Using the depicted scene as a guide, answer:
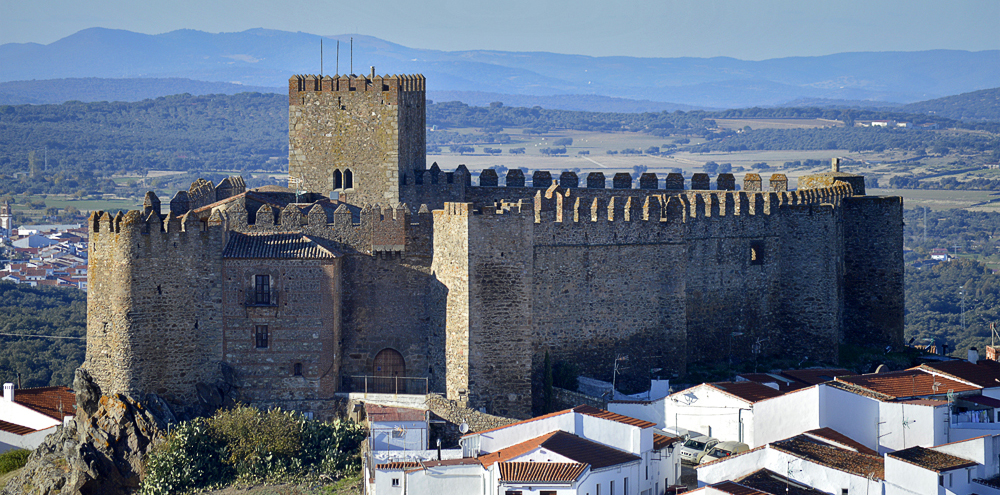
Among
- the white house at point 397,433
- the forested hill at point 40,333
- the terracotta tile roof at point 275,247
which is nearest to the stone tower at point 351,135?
the terracotta tile roof at point 275,247

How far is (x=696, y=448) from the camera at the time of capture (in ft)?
100

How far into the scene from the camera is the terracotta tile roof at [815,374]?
33200 millimetres

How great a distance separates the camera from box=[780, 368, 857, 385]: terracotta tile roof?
109 feet

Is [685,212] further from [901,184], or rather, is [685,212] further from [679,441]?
[901,184]

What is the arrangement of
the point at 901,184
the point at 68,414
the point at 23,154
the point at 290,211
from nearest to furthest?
the point at 290,211
the point at 68,414
the point at 901,184
the point at 23,154

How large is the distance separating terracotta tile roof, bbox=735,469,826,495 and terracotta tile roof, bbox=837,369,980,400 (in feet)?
13.0

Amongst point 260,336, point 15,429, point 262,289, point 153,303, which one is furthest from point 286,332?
point 15,429

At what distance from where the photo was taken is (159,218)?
3106 centimetres

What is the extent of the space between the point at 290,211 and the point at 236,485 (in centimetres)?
689

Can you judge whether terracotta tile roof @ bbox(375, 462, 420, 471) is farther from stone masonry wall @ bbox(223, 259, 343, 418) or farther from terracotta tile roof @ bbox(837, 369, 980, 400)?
terracotta tile roof @ bbox(837, 369, 980, 400)

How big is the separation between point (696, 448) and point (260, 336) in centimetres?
1058

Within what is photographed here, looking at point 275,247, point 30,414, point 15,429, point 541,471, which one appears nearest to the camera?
point 541,471

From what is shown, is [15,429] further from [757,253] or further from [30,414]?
[757,253]

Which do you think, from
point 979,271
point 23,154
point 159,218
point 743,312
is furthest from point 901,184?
point 159,218
